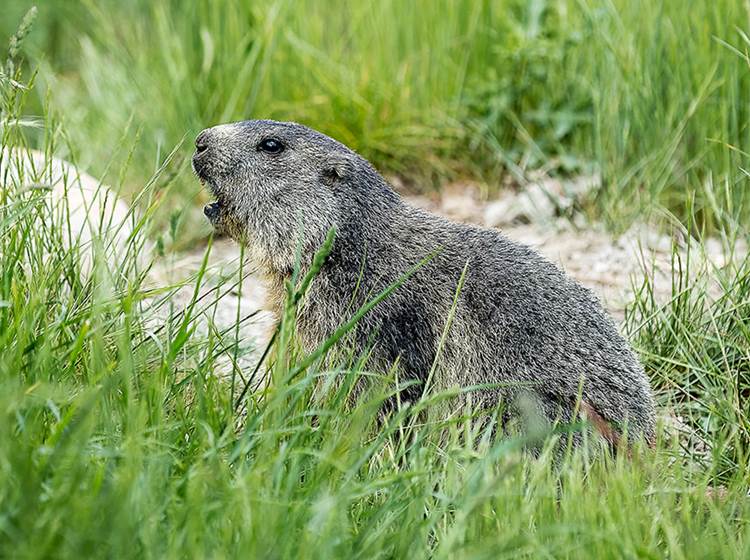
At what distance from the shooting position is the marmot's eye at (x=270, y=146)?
4.13 m

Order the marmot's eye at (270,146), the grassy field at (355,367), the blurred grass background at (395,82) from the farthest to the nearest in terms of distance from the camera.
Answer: the blurred grass background at (395,82)
the marmot's eye at (270,146)
the grassy field at (355,367)

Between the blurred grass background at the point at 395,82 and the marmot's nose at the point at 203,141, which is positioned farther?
the blurred grass background at the point at 395,82

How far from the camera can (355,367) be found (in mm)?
3014

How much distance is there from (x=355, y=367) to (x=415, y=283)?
945 millimetres

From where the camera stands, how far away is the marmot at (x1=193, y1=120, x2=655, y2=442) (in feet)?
12.2

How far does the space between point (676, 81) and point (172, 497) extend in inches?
166

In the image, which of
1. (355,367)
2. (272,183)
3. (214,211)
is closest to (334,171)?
(272,183)

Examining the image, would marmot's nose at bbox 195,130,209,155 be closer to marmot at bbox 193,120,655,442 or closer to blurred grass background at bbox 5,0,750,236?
marmot at bbox 193,120,655,442

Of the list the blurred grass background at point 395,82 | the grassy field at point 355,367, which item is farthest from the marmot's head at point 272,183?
the blurred grass background at point 395,82

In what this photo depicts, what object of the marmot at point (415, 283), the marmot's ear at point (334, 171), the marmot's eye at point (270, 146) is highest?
the marmot's eye at point (270, 146)

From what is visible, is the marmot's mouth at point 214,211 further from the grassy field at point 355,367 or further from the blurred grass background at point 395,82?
the blurred grass background at point 395,82

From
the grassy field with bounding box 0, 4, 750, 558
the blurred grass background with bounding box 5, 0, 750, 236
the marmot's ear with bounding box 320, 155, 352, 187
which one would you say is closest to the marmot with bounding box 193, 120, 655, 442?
the marmot's ear with bounding box 320, 155, 352, 187

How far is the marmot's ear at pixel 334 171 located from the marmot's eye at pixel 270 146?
0.62 ft

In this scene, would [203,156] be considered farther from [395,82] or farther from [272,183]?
[395,82]
